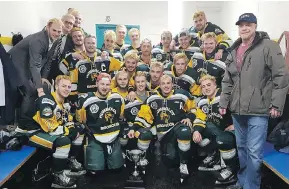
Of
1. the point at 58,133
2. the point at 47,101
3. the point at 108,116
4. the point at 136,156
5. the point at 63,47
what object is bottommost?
the point at 136,156

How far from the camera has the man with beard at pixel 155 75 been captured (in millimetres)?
2668

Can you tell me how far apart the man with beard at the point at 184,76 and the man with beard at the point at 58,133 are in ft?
3.54

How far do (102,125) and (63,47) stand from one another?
1003 mm

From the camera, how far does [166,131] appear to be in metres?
2.45

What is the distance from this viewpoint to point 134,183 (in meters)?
2.22

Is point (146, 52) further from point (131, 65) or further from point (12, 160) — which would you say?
point (12, 160)

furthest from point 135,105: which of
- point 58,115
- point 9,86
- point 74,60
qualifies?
point 9,86

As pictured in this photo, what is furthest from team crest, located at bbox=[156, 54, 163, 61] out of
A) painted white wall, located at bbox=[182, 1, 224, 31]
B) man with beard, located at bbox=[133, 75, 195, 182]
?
painted white wall, located at bbox=[182, 1, 224, 31]

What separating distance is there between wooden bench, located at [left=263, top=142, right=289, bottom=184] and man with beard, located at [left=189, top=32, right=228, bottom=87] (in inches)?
33.7

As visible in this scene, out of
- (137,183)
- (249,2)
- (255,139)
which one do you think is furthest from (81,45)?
(249,2)

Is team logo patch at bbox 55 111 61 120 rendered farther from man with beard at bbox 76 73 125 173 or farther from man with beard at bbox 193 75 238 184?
man with beard at bbox 193 75 238 184

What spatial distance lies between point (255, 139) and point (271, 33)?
150 cm

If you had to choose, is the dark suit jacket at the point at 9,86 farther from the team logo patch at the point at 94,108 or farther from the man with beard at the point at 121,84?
the man with beard at the point at 121,84

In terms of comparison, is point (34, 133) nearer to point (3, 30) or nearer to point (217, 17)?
point (3, 30)
